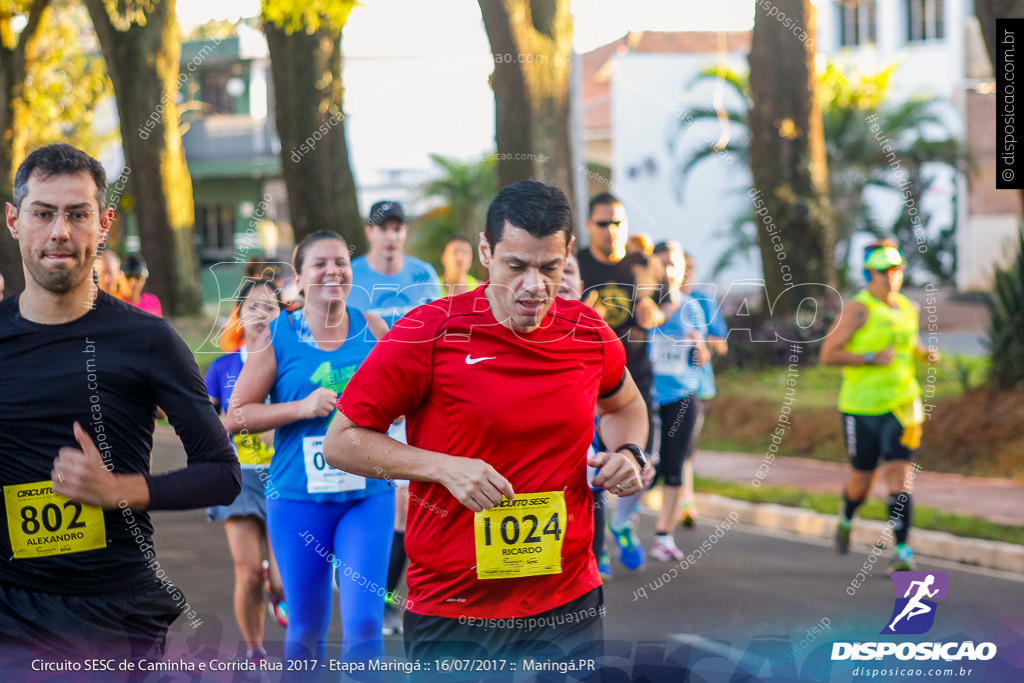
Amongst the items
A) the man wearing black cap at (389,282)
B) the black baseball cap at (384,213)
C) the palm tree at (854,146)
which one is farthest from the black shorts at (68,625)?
the palm tree at (854,146)

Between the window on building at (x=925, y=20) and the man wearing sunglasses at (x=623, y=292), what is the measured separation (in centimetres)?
2936

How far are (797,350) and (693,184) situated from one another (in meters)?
20.9

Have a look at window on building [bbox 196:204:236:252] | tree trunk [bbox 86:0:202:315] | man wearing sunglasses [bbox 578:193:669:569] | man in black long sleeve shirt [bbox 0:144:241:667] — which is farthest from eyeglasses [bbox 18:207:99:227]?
window on building [bbox 196:204:236:252]

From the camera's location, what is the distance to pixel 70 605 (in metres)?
3.28

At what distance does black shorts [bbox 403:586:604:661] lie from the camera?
3492 millimetres

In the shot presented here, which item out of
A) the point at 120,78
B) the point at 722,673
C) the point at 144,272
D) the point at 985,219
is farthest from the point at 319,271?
the point at 985,219

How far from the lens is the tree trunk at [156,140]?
19.0 m

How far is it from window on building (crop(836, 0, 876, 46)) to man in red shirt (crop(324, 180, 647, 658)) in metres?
34.9

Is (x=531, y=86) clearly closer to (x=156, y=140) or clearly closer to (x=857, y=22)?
(x=156, y=140)

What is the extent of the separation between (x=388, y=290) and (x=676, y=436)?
2.65 metres

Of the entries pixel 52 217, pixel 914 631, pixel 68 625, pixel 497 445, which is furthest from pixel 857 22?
pixel 68 625

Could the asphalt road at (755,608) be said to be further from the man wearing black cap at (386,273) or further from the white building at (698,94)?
the white building at (698,94)

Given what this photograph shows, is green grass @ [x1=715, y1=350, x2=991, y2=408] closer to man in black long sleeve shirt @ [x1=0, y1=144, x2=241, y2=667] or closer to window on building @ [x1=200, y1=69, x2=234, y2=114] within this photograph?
man in black long sleeve shirt @ [x1=0, y1=144, x2=241, y2=667]

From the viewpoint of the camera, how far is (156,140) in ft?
68.3
